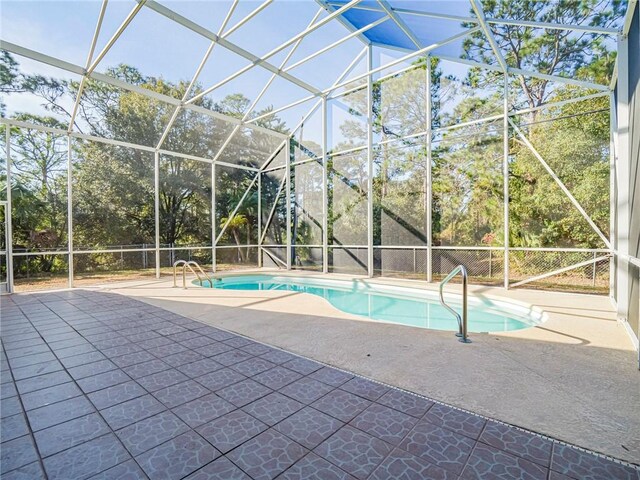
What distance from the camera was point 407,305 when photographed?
246 inches

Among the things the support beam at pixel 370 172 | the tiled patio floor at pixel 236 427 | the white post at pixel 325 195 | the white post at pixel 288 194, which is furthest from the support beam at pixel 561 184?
the white post at pixel 288 194

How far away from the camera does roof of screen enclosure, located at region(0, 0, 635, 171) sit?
5.00 metres

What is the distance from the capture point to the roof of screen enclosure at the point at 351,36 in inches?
197

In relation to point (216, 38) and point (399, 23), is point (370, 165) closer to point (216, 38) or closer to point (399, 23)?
A: point (399, 23)

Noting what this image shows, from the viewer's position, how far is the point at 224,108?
32.5ft

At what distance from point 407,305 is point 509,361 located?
3612mm

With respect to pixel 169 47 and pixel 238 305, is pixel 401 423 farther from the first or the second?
pixel 169 47

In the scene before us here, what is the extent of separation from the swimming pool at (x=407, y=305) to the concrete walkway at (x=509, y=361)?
0.51 m

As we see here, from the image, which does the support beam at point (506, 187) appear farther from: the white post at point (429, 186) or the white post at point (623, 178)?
the white post at point (623, 178)

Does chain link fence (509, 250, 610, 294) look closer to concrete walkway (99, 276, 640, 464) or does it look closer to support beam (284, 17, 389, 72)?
concrete walkway (99, 276, 640, 464)

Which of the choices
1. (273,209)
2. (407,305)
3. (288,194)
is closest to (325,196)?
(288,194)

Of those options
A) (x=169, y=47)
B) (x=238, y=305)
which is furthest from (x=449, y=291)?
(x=169, y=47)

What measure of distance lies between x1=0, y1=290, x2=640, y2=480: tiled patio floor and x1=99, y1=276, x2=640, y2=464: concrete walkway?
0.67ft

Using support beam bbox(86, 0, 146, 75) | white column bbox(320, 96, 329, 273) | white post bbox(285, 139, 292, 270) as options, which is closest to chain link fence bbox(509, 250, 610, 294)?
white column bbox(320, 96, 329, 273)
